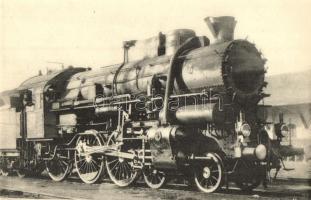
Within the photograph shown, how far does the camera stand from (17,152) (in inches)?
679

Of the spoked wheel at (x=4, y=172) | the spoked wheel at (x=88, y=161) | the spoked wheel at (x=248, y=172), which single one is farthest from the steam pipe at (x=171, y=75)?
the spoked wheel at (x=4, y=172)

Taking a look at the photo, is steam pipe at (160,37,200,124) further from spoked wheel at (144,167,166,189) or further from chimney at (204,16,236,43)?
spoked wheel at (144,167,166,189)

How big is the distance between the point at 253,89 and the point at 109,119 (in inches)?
180

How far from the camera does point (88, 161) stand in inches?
549

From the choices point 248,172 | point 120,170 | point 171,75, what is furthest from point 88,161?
point 248,172

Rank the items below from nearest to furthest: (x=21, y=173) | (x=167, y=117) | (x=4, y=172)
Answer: (x=167, y=117)
(x=21, y=173)
(x=4, y=172)

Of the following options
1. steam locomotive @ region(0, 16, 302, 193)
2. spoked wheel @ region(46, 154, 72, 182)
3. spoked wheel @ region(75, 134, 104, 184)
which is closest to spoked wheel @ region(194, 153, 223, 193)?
steam locomotive @ region(0, 16, 302, 193)

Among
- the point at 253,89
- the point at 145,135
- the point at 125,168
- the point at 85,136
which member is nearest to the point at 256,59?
the point at 253,89

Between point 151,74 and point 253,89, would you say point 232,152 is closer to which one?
point 253,89

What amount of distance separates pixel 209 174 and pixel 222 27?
350cm

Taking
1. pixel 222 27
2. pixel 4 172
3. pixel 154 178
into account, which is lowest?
pixel 4 172

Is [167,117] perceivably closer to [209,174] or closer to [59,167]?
[209,174]

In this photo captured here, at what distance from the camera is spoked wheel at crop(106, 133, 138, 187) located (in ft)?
41.2

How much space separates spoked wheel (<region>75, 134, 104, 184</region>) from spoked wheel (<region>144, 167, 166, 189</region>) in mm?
1824
